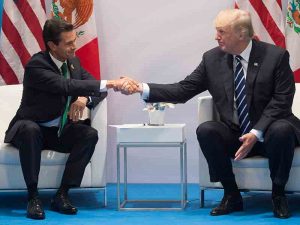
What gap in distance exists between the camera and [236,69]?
423 centimetres

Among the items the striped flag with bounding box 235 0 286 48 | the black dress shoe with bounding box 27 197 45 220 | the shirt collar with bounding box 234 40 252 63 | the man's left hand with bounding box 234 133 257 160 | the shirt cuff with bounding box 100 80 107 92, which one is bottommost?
the black dress shoe with bounding box 27 197 45 220

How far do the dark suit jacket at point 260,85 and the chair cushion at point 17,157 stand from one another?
1.05 m

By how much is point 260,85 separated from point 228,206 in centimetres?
77

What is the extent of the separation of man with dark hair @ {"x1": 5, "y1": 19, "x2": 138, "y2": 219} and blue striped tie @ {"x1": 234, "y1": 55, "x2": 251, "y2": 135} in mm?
738

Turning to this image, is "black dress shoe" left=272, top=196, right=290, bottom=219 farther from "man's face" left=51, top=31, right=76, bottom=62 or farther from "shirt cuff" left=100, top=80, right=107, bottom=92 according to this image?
"man's face" left=51, top=31, right=76, bottom=62

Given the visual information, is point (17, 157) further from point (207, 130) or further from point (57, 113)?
point (207, 130)

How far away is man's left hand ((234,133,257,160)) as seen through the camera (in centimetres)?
391

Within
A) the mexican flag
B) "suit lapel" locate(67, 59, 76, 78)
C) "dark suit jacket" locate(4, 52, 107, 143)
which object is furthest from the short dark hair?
the mexican flag

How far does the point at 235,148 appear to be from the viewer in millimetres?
4145

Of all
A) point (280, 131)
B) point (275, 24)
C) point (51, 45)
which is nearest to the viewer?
point (280, 131)

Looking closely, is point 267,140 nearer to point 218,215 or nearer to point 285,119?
point 285,119

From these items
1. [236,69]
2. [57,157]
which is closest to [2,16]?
[57,157]

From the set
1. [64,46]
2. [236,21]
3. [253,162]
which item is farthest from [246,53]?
[64,46]

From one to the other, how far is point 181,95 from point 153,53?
1144 mm
